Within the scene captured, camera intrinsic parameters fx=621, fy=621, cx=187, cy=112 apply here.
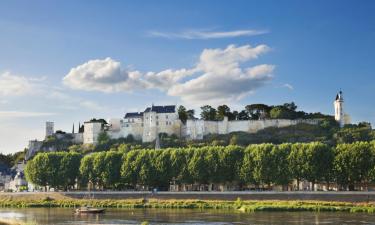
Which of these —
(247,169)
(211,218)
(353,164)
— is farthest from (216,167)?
(211,218)

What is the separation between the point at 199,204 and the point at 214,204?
6.02 ft

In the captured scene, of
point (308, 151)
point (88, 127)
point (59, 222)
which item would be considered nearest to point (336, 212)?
point (308, 151)

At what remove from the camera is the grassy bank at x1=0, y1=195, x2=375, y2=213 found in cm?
6294

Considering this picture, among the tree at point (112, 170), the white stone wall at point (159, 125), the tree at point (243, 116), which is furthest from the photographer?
the tree at point (243, 116)

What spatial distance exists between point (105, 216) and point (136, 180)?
26.1m

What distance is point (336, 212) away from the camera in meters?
60.4

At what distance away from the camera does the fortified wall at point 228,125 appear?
424 feet

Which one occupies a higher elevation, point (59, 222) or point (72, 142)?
point (72, 142)

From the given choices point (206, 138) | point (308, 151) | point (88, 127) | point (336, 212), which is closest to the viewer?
point (336, 212)

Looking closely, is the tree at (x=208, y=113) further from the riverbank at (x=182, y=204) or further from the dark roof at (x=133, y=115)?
the riverbank at (x=182, y=204)

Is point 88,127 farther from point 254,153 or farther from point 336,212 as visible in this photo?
point 336,212

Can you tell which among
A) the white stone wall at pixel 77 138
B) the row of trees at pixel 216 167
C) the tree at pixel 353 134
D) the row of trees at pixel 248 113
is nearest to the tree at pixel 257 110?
the row of trees at pixel 248 113

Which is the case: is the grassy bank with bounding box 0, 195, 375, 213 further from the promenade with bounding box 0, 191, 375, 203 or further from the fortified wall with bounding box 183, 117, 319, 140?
the fortified wall with bounding box 183, 117, 319, 140

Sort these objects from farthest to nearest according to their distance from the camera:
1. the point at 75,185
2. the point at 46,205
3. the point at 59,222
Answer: the point at 75,185
the point at 46,205
the point at 59,222
